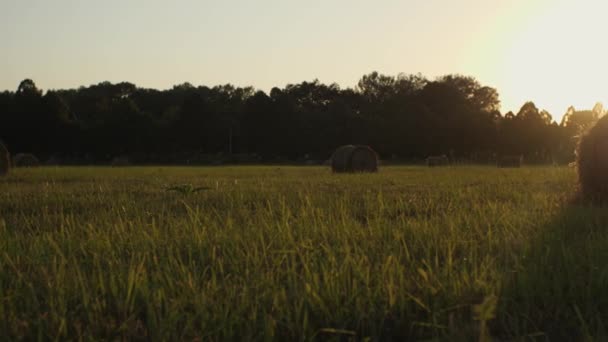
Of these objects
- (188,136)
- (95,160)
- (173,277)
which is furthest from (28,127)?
(173,277)

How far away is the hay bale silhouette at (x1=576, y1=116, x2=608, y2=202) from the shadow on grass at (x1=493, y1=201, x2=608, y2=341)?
4071mm

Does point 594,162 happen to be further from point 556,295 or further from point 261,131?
point 261,131

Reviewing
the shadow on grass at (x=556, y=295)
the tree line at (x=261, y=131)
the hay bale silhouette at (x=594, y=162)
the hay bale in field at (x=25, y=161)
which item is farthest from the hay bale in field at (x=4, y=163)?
the tree line at (x=261, y=131)

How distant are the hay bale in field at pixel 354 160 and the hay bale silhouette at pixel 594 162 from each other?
13098 millimetres

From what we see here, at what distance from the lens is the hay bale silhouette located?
6.89 metres

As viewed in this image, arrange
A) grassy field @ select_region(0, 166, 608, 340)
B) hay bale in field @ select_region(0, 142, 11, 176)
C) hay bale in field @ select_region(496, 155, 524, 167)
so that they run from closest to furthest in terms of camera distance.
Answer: grassy field @ select_region(0, 166, 608, 340), hay bale in field @ select_region(0, 142, 11, 176), hay bale in field @ select_region(496, 155, 524, 167)

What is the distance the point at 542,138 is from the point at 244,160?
2733 centimetres

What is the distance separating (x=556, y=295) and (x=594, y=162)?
211 inches

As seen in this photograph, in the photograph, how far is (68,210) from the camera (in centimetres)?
576

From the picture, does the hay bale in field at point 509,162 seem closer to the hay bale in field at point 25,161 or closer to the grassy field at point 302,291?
the hay bale in field at point 25,161

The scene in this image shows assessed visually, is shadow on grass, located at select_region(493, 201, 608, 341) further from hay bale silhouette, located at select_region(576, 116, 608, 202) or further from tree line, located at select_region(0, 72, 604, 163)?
tree line, located at select_region(0, 72, 604, 163)

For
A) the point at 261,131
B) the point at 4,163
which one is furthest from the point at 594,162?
the point at 261,131

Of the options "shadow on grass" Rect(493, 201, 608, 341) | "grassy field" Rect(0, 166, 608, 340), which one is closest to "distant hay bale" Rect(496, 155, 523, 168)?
"grassy field" Rect(0, 166, 608, 340)

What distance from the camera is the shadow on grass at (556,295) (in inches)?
80.4
